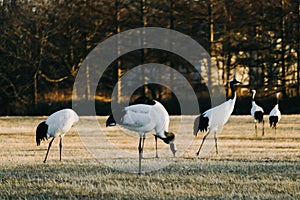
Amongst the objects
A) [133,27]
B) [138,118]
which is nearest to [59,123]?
[138,118]

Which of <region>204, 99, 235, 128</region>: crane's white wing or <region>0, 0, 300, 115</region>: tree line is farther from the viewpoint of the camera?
<region>0, 0, 300, 115</region>: tree line

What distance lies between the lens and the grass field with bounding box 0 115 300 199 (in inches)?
384

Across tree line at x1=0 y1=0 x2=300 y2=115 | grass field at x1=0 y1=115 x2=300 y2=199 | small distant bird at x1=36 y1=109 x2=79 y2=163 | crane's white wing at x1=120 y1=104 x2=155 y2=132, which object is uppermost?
tree line at x1=0 y1=0 x2=300 y2=115

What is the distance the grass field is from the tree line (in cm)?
2183

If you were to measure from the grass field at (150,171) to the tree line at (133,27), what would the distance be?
2183 cm

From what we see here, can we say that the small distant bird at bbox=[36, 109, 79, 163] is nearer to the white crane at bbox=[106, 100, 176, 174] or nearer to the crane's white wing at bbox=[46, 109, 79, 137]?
the crane's white wing at bbox=[46, 109, 79, 137]

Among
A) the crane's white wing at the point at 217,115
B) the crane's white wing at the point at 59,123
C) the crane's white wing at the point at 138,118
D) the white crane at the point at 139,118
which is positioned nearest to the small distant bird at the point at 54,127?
the crane's white wing at the point at 59,123

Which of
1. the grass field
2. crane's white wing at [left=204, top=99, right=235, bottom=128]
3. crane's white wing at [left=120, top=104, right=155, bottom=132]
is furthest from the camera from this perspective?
crane's white wing at [left=204, top=99, right=235, bottom=128]

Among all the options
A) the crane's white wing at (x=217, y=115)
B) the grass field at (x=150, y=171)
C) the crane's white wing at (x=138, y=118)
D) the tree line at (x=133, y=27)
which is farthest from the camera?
the tree line at (x=133, y=27)

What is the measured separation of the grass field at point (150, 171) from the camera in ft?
32.0

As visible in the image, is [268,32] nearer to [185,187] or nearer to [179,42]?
[179,42]

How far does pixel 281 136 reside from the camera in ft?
72.1

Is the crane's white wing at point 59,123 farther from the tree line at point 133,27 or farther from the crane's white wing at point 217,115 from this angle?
the tree line at point 133,27

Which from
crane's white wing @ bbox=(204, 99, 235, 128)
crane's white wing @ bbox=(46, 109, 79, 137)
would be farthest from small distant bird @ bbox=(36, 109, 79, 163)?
crane's white wing @ bbox=(204, 99, 235, 128)
